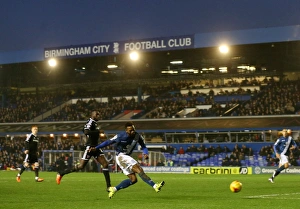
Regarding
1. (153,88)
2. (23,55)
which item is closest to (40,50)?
(23,55)

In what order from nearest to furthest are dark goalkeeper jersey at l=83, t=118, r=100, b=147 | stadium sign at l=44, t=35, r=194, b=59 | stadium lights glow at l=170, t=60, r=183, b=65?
1. dark goalkeeper jersey at l=83, t=118, r=100, b=147
2. stadium sign at l=44, t=35, r=194, b=59
3. stadium lights glow at l=170, t=60, r=183, b=65

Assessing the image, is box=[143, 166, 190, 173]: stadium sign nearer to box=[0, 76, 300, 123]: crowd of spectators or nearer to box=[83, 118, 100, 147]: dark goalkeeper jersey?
box=[0, 76, 300, 123]: crowd of spectators

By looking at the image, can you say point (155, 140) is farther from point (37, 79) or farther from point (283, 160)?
point (283, 160)

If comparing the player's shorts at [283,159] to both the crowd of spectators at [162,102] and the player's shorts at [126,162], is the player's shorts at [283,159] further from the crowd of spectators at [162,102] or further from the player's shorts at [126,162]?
the crowd of spectators at [162,102]

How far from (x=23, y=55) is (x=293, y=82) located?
25530mm

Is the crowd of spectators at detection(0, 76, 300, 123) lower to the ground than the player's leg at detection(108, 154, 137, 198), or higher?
higher

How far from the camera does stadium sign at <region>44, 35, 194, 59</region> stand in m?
52.0

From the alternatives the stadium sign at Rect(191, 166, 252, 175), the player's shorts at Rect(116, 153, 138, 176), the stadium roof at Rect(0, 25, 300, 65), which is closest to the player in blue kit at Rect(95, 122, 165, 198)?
the player's shorts at Rect(116, 153, 138, 176)

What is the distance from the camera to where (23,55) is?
2360 inches

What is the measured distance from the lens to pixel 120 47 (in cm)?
5425

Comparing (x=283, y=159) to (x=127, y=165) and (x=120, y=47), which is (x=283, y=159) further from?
(x=120, y=47)

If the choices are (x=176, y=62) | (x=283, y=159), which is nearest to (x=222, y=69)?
(x=176, y=62)

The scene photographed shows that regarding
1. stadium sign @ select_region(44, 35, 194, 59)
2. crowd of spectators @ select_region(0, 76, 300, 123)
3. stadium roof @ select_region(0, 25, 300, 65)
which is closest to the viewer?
stadium roof @ select_region(0, 25, 300, 65)

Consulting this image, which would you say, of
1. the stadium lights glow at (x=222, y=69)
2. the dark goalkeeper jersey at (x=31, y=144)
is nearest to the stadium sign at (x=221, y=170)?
the dark goalkeeper jersey at (x=31, y=144)
